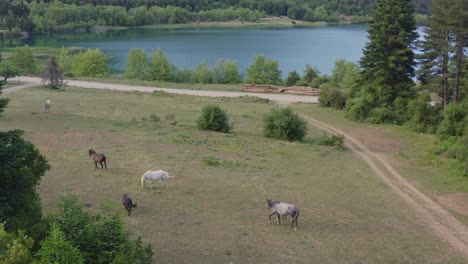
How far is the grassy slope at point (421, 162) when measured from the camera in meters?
25.9

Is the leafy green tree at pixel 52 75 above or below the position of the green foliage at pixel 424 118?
above

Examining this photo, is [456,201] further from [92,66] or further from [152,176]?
[92,66]

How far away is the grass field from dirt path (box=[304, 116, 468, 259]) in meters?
0.57

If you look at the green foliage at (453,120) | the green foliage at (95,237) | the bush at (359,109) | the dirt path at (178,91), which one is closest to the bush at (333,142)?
the green foliage at (453,120)

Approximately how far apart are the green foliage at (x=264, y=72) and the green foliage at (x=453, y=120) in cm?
3990

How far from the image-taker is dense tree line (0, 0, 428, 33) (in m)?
143

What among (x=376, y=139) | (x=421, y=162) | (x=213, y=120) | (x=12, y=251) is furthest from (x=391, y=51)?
(x=12, y=251)

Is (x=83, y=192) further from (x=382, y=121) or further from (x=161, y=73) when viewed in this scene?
(x=161, y=73)

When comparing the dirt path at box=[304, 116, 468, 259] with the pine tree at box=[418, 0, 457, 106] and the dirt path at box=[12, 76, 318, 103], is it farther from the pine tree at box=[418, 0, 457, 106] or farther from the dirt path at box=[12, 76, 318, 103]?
the dirt path at box=[12, 76, 318, 103]

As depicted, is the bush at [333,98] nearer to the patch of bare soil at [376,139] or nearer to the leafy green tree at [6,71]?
the patch of bare soil at [376,139]

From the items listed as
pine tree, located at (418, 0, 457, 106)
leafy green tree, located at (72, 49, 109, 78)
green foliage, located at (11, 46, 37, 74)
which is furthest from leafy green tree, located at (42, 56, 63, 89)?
pine tree, located at (418, 0, 457, 106)

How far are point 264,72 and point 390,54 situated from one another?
3144 cm

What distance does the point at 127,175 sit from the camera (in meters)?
24.4

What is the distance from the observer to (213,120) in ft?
117
